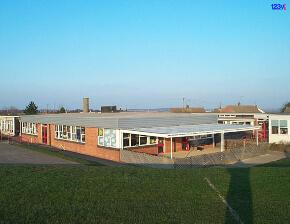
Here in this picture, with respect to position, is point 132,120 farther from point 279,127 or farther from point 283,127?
point 283,127

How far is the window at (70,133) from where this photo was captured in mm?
23459

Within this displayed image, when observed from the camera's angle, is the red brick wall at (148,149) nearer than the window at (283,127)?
Yes

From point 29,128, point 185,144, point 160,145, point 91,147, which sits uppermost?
point 29,128

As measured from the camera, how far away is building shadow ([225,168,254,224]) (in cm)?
692

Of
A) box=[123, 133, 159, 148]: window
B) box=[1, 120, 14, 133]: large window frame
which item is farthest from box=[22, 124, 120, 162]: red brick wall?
box=[1, 120, 14, 133]: large window frame

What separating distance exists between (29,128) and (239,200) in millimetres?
28997

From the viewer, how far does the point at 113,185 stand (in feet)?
31.1

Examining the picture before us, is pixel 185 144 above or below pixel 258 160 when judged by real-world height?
above

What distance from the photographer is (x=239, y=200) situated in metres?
8.19

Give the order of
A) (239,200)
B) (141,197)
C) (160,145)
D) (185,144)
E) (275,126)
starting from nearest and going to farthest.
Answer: (239,200) < (141,197) < (160,145) < (185,144) < (275,126)

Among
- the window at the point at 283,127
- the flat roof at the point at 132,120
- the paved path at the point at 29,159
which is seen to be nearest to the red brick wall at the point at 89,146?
the flat roof at the point at 132,120

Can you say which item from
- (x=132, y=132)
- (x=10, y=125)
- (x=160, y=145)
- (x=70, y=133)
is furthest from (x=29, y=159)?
(x=10, y=125)

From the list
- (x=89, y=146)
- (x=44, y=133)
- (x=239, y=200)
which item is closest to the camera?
(x=239, y=200)

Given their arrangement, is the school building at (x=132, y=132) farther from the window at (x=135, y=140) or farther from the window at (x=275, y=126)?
the window at (x=275, y=126)
